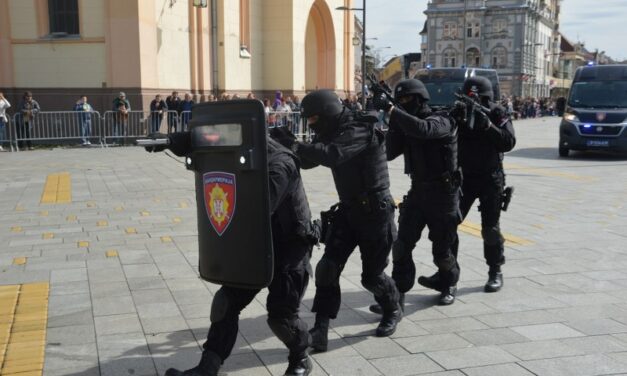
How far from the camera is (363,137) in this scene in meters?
4.02

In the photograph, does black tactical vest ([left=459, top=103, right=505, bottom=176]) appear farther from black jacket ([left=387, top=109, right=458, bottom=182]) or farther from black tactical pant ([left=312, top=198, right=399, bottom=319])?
black tactical pant ([left=312, top=198, right=399, bottom=319])

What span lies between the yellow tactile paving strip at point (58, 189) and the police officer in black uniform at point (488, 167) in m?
6.56

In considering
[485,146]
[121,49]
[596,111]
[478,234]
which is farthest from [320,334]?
[121,49]

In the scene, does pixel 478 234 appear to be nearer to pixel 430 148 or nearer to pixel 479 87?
pixel 479 87

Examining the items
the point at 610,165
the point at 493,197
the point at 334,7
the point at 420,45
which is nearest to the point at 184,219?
the point at 493,197

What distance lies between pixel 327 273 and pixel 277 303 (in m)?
0.75

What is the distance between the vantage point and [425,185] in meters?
4.88

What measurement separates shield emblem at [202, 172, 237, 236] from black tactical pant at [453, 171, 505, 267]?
2.71 metres

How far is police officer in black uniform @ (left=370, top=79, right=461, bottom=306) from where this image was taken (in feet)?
15.8

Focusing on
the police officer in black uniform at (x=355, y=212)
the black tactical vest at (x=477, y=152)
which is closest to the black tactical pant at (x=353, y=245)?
the police officer in black uniform at (x=355, y=212)

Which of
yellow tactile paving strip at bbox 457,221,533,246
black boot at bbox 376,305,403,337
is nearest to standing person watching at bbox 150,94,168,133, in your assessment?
yellow tactile paving strip at bbox 457,221,533,246

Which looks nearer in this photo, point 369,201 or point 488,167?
point 369,201

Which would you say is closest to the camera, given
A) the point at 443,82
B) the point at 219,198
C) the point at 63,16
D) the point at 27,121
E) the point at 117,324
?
the point at 219,198

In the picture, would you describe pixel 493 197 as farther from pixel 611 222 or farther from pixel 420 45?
pixel 420 45
